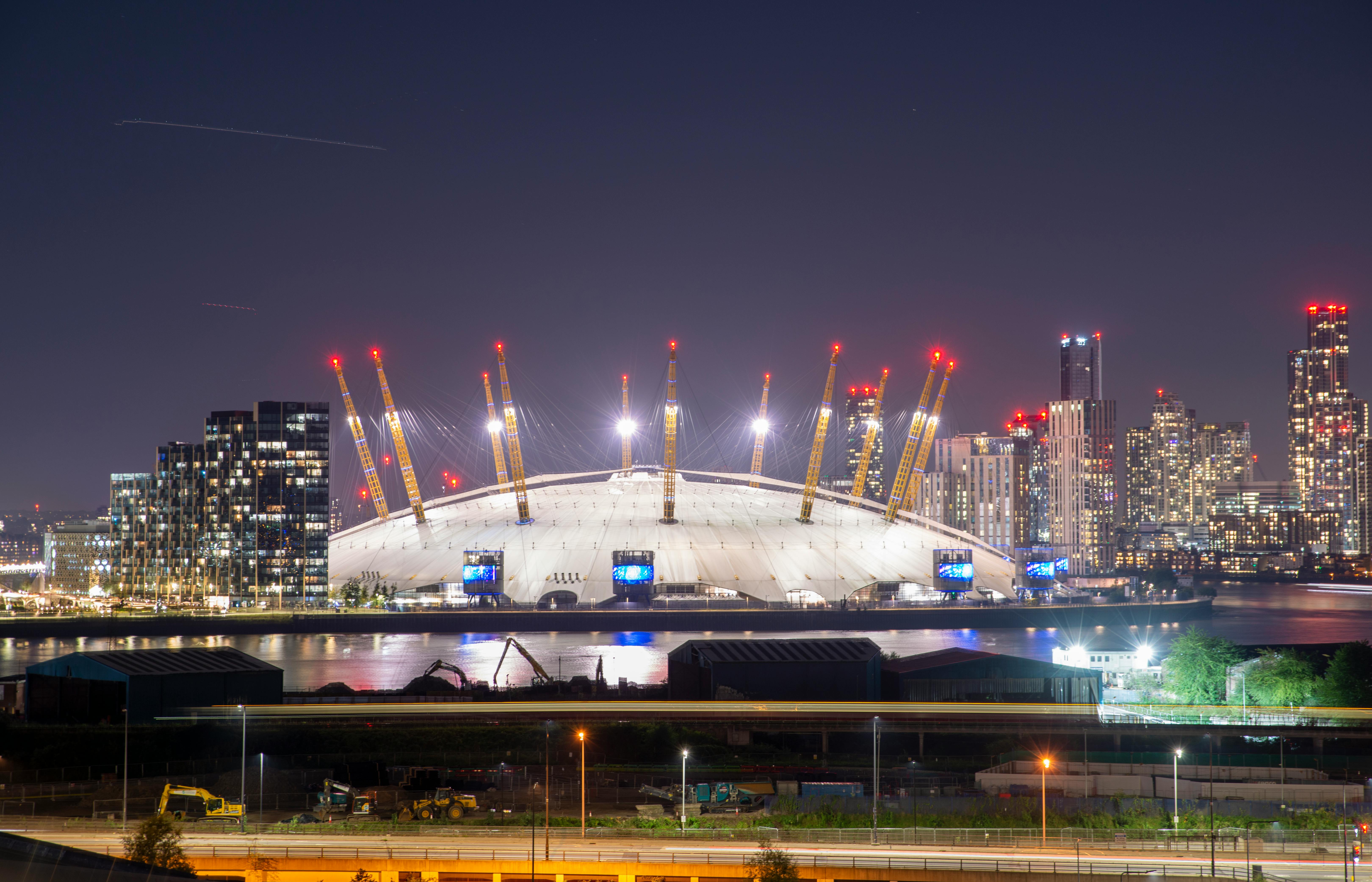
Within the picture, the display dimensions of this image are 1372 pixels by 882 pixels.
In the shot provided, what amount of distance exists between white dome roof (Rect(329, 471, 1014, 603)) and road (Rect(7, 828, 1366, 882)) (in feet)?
193

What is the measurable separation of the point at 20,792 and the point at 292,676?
1080 inches

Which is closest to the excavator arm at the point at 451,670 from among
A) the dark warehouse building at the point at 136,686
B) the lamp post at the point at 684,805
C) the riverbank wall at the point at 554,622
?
the dark warehouse building at the point at 136,686

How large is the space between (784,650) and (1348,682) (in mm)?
15812

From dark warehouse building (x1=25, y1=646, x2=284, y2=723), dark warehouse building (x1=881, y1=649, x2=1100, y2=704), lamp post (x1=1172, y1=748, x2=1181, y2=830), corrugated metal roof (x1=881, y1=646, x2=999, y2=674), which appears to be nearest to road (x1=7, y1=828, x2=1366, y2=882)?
lamp post (x1=1172, y1=748, x2=1181, y2=830)

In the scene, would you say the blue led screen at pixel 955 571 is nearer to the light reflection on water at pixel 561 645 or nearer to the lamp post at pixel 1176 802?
the light reflection on water at pixel 561 645

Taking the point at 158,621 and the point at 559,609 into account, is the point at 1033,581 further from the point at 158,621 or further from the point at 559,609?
the point at 158,621

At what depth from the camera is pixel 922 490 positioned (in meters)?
198

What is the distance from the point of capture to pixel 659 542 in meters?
83.4

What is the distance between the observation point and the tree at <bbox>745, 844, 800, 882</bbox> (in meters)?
17.2

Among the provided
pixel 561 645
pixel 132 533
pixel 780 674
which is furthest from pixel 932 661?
pixel 132 533

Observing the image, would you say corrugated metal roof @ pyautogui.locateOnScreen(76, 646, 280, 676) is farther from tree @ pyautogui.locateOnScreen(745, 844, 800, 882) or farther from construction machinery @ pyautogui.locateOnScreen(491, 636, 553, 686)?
tree @ pyautogui.locateOnScreen(745, 844, 800, 882)

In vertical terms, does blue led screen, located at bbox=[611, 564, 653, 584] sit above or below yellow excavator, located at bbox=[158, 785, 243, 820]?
above

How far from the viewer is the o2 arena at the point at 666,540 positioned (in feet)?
263

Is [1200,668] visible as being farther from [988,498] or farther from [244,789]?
[988,498]
